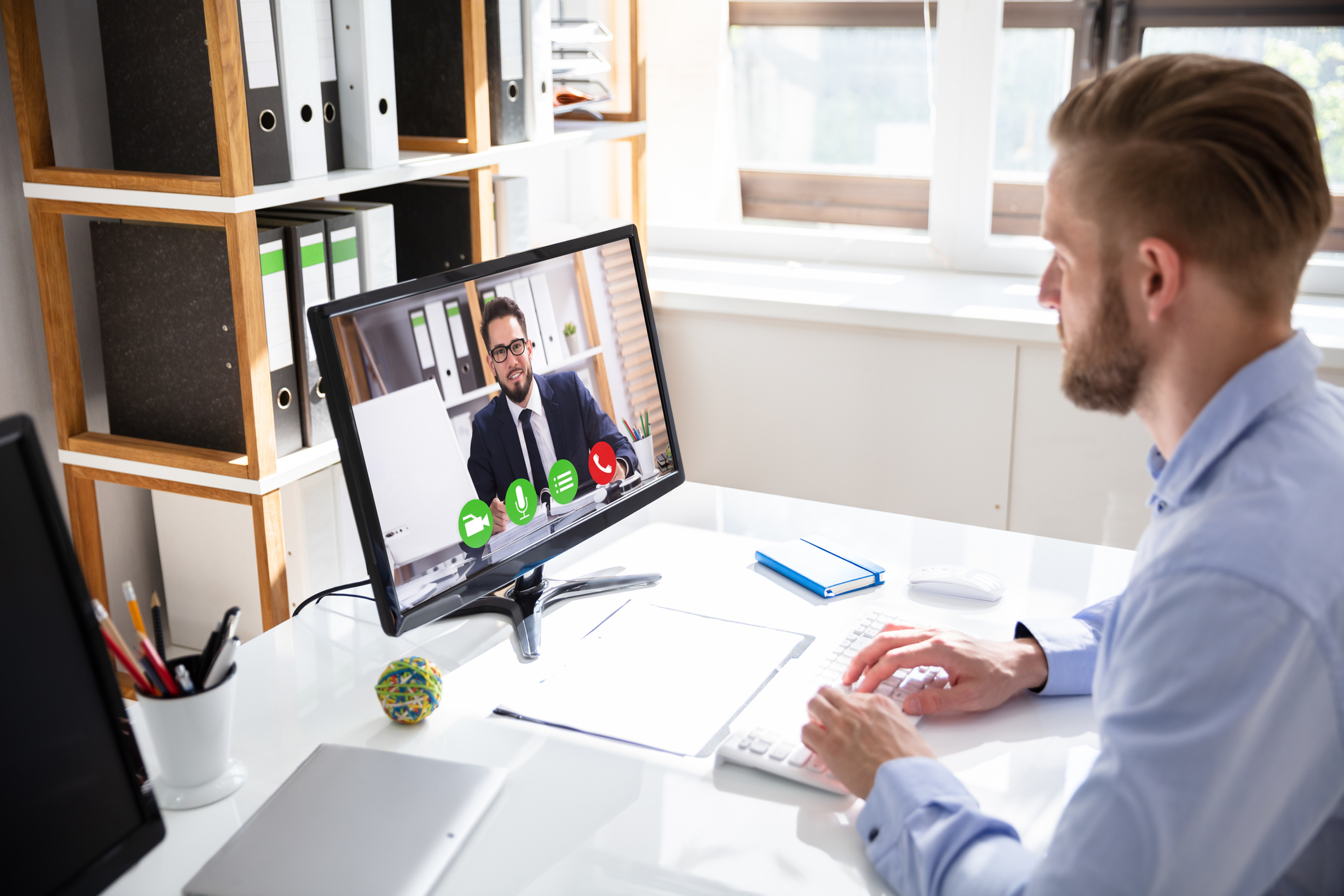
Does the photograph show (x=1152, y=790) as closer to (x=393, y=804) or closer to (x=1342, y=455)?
(x=1342, y=455)

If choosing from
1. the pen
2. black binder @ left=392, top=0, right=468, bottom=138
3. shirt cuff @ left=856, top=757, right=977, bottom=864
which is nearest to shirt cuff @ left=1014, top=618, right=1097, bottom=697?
shirt cuff @ left=856, top=757, right=977, bottom=864

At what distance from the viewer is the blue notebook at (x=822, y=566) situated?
1419 millimetres

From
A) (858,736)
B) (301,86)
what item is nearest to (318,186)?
(301,86)

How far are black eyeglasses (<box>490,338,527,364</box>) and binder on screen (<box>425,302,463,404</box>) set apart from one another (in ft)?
0.19

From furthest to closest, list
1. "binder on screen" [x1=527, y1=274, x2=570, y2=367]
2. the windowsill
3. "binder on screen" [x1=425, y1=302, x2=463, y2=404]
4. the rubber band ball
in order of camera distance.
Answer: the windowsill → "binder on screen" [x1=527, y1=274, x2=570, y2=367] → "binder on screen" [x1=425, y1=302, x2=463, y2=404] → the rubber band ball

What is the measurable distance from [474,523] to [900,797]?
55cm

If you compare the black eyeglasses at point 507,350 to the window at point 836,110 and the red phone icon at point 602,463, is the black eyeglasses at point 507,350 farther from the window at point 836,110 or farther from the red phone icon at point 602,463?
the window at point 836,110

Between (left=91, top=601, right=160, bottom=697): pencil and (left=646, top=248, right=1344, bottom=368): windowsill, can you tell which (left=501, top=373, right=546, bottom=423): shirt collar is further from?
(left=646, top=248, right=1344, bottom=368): windowsill

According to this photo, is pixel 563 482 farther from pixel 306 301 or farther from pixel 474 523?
pixel 306 301

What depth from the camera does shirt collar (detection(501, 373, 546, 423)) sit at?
4.25ft

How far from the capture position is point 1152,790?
2.43ft

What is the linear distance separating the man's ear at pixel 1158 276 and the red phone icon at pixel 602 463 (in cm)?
71

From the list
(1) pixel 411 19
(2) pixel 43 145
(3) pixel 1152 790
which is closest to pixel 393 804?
(3) pixel 1152 790

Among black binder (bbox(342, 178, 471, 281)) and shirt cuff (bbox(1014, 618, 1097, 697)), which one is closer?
shirt cuff (bbox(1014, 618, 1097, 697))
